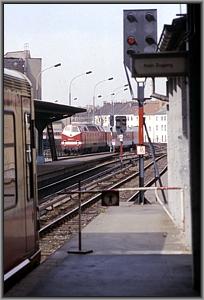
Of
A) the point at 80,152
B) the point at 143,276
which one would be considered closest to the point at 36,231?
the point at 143,276

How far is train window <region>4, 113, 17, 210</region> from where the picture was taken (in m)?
7.85

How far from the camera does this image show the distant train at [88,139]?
2447 inches

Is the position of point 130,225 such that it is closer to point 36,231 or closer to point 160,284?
point 36,231

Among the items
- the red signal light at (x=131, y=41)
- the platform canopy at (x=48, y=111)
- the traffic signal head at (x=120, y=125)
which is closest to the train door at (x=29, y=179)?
the red signal light at (x=131, y=41)

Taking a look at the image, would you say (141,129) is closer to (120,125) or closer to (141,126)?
(141,126)

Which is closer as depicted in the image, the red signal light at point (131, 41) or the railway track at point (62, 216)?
the railway track at point (62, 216)

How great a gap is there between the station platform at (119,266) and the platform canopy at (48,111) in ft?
64.8

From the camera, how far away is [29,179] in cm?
920

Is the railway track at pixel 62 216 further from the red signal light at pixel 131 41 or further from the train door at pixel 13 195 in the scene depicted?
the red signal light at pixel 131 41

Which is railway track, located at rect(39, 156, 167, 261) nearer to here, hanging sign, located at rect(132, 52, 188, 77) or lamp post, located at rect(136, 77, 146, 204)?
lamp post, located at rect(136, 77, 146, 204)

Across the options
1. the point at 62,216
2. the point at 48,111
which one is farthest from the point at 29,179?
the point at 48,111

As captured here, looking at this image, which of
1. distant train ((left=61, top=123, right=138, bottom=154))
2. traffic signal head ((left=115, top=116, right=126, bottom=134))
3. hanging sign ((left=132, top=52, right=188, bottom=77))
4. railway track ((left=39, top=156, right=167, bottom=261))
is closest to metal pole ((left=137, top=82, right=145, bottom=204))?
railway track ((left=39, top=156, right=167, bottom=261))

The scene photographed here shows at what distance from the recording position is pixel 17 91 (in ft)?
28.7

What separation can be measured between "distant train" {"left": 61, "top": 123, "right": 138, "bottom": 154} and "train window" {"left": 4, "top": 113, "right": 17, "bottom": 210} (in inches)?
1878
